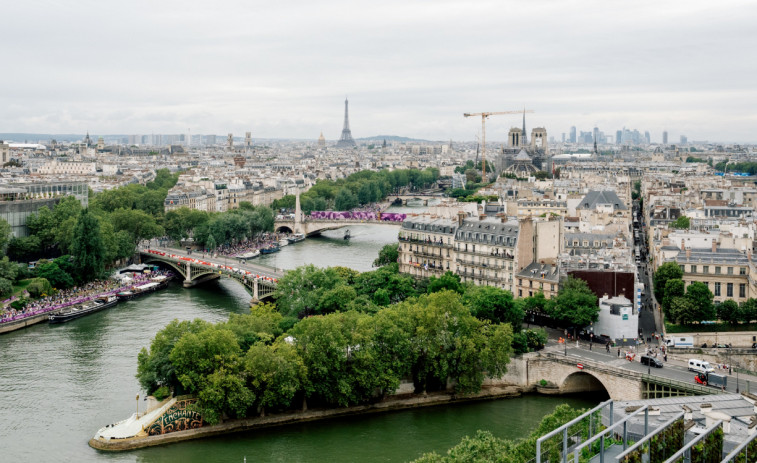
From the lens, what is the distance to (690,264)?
3331 cm

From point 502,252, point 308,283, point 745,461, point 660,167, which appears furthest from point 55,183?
point 660,167

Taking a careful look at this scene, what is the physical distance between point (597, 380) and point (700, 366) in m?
3.40

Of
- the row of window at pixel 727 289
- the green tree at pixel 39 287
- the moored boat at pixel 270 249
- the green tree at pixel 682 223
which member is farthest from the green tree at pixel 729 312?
the moored boat at pixel 270 249

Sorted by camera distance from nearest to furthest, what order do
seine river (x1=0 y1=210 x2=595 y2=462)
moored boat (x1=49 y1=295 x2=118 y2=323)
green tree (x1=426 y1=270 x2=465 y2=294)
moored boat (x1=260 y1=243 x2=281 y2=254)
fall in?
seine river (x1=0 y1=210 x2=595 y2=462) → green tree (x1=426 y1=270 x2=465 y2=294) → moored boat (x1=49 y1=295 x2=118 y2=323) → moored boat (x1=260 y1=243 x2=281 y2=254)

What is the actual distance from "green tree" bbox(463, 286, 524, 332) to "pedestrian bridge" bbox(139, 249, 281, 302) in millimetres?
13356

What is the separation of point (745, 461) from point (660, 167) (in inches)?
4501

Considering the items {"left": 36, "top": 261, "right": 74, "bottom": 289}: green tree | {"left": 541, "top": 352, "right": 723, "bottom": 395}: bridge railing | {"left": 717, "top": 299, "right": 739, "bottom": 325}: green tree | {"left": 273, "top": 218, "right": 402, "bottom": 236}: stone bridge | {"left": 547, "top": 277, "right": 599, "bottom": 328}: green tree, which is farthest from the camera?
{"left": 273, "top": 218, "right": 402, "bottom": 236}: stone bridge

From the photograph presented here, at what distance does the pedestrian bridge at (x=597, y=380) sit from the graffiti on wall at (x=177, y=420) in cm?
1133

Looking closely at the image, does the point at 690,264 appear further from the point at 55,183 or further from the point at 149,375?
the point at 55,183

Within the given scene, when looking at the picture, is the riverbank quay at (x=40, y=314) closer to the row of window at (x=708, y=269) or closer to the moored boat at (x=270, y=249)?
the moored boat at (x=270, y=249)

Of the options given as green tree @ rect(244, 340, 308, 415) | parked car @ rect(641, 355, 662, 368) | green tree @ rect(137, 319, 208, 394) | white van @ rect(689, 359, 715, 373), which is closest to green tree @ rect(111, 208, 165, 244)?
green tree @ rect(137, 319, 208, 394)

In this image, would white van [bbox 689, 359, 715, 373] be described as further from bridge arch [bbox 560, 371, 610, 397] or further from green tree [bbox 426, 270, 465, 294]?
green tree [bbox 426, 270, 465, 294]

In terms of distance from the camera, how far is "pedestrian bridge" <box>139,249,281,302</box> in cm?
4247

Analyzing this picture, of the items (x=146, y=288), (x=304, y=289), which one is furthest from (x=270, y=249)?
(x=304, y=289)
